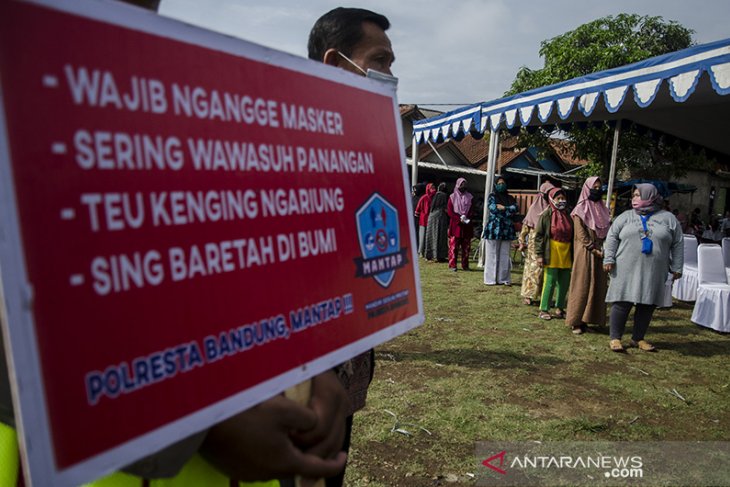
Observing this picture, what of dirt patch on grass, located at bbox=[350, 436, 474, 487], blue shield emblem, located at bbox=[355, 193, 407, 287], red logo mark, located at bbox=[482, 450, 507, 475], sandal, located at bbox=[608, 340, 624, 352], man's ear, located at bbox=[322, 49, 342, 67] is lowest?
sandal, located at bbox=[608, 340, 624, 352]

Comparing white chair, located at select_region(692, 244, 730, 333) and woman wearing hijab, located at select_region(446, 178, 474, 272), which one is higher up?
woman wearing hijab, located at select_region(446, 178, 474, 272)

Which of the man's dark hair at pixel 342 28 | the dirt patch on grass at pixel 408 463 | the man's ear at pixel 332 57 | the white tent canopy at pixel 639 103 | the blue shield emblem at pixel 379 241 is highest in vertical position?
the white tent canopy at pixel 639 103

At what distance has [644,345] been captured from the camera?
4.79 meters

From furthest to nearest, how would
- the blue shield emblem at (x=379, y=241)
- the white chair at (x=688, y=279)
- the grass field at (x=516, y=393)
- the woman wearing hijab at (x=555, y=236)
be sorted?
1. the white chair at (x=688, y=279)
2. the woman wearing hijab at (x=555, y=236)
3. the grass field at (x=516, y=393)
4. the blue shield emblem at (x=379, y=241)

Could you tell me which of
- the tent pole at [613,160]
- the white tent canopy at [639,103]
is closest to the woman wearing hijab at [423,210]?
the white tent canopy at [639,103]

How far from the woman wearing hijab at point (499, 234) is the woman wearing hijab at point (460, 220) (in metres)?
0.94

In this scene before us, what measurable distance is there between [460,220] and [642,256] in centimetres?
444

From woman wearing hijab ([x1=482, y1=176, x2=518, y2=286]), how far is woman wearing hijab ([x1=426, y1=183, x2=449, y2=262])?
83.4 inches

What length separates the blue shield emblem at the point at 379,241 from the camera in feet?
2.94

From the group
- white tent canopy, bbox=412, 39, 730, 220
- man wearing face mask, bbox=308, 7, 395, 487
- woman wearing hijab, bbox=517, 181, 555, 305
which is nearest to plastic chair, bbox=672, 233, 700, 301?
white tent canopy, bbox=412, 39, 730, 220

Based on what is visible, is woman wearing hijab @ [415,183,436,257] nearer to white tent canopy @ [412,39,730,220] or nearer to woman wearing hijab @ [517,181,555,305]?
white tent canopy @ [412,39,730,220]

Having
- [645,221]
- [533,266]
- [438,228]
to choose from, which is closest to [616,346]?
[645,221]

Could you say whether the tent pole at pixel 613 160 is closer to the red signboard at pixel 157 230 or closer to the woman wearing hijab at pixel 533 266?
the woman wearing hijab at pixel 533 266

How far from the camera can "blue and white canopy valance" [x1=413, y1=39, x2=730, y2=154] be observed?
463cm
